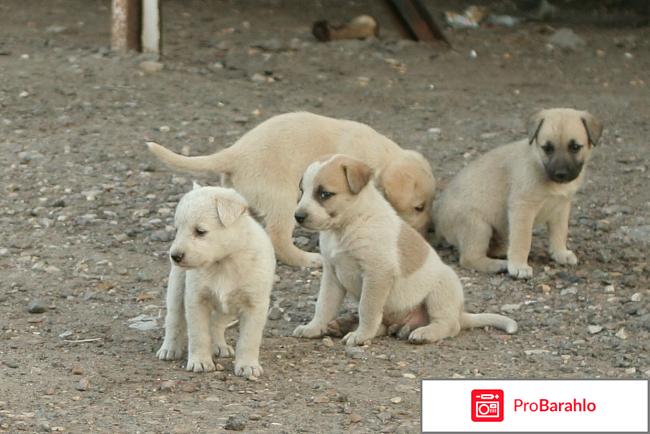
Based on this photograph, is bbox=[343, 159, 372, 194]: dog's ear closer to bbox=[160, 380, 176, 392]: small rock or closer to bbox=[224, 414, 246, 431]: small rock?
bbox=[160, 380, 176, 392]: small rock

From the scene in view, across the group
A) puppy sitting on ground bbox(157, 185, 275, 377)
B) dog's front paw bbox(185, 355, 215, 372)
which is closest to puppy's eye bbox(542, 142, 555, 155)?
puppy sitting on ground bbox(157, 185, 275, 377)

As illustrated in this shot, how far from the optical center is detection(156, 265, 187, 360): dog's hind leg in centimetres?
623

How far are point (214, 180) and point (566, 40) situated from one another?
562 centimetres

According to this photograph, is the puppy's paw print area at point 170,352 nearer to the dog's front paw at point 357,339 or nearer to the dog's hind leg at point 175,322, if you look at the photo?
the dog's hind leg at point 175,322

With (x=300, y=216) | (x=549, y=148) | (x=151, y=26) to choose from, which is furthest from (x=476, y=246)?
(x=151, y=26)

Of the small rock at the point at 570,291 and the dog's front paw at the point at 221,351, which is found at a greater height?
the dog's front paw at the point at 221,351

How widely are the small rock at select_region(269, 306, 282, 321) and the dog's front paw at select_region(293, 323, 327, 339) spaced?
393 millimetres

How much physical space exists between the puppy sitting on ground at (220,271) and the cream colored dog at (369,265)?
530mm

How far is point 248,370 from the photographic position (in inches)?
237

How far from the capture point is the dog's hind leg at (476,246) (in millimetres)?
8281

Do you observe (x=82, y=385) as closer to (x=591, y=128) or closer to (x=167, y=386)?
(x=167, y=386)

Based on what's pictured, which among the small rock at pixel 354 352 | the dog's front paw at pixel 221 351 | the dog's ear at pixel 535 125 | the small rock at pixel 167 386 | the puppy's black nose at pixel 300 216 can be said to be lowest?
the dog's front paw at pixel 221 351

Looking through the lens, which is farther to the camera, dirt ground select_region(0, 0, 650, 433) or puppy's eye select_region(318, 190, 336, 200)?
puppy's eye select_region(318, 190, 336, 200)

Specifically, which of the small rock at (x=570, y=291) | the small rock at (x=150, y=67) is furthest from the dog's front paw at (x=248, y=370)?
the small rock at (x=150, y=67)
